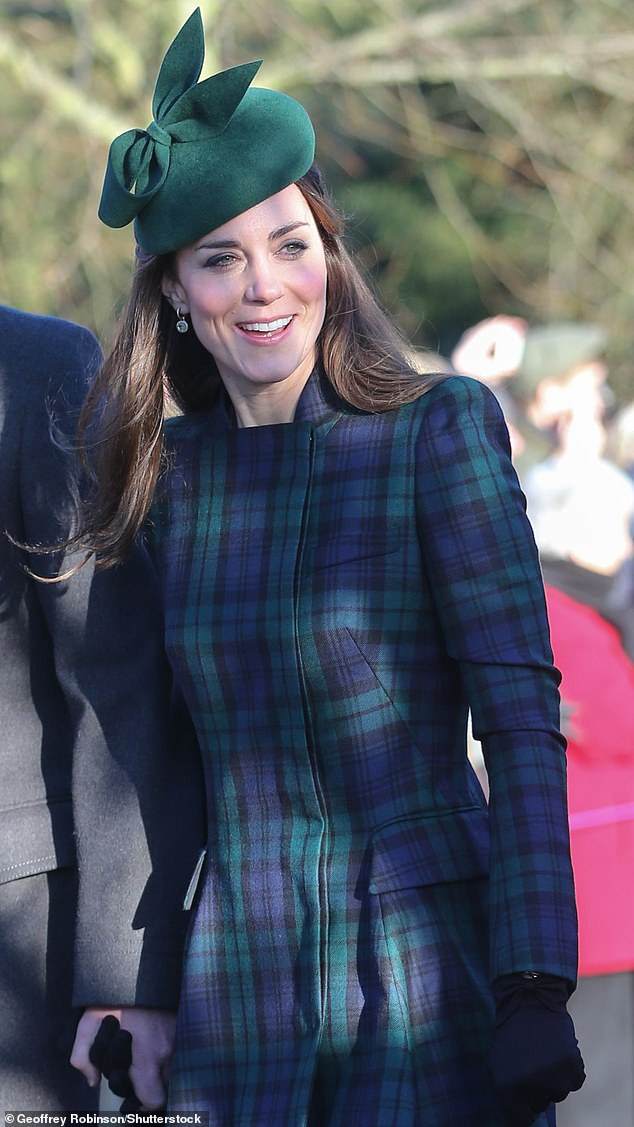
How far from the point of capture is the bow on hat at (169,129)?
7.06 feet

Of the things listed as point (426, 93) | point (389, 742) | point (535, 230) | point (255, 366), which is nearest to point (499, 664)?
point (389, 742)

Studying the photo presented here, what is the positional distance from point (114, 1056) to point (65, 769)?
437 millimetres

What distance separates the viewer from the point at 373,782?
2020mm

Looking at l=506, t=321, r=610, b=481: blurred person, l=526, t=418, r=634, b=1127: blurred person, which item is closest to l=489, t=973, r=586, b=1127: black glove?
l=526, t=418, r=634, b=1127: blurred person

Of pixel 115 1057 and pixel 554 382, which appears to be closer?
pixel 115 1057

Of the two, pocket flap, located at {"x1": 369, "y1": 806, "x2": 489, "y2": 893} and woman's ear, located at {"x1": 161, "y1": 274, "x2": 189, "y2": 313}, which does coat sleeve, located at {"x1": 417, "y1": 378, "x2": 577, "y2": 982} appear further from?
woman's ear, located at {"x1": 161, "y1": 274, "x2": 189, "y2": 313}

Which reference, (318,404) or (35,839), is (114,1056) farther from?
(318,404)

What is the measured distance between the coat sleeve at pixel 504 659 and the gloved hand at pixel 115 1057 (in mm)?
583

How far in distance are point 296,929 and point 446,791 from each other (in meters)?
0.26

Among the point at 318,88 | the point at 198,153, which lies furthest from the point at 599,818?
the point at 318,88

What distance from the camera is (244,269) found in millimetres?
2150

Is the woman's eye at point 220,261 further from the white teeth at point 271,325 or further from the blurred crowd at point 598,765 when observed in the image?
the blurred crowd at point 598,765

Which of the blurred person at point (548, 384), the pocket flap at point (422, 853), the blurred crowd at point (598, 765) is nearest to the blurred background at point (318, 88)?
the blurred person at point (548, 384)

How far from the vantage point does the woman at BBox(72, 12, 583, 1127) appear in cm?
196
